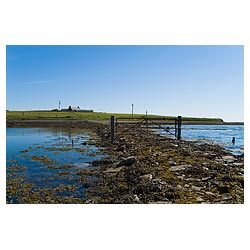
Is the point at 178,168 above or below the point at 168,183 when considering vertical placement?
above

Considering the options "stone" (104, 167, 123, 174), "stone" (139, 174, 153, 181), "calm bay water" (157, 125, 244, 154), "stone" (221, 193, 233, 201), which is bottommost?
"stone" (221, 193, 233, 201)

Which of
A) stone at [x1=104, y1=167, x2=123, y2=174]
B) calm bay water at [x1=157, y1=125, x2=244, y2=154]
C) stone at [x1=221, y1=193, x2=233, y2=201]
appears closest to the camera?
stone at [x1=221, y1=193, x2=233, y2=201]

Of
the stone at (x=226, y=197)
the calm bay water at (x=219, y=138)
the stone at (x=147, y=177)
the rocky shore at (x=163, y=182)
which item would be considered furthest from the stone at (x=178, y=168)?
the calm bay water at (x=219, y=138)

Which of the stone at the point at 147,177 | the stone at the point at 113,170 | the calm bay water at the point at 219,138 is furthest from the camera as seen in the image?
the calm bay water at the point at 219,138

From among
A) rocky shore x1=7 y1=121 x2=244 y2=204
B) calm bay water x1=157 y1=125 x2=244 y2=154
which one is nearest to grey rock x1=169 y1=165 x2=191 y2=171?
rocky shore x1=7 y1=121 x2=244 y2=204

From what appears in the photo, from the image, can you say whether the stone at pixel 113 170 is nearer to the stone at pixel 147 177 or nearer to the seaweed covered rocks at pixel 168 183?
the seaweed covered rocks at pixel 168 183

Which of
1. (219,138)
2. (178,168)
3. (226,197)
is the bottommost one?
(226,197)

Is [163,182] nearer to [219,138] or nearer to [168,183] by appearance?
[168,183]

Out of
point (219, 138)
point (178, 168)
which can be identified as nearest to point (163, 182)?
point (178, 168)

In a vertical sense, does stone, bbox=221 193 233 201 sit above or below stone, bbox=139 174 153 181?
below

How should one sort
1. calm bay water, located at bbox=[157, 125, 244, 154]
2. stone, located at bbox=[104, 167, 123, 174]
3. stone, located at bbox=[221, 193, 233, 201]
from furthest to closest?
1. calm bay water, located at bbox=[157, 125, 244, 154]
2. stone, located at bbox=[104, 167, 123, 174]
3. stone, located at bbox=[221, 193, 233, 201]

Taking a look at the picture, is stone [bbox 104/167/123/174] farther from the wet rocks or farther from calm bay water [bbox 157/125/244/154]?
calm bay water [bbox 157/125/244/154]

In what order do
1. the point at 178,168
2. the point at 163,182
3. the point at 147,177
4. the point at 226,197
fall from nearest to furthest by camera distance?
the point at 226,197
the point at 163,182
the point at 147,177
the point at 178,168
